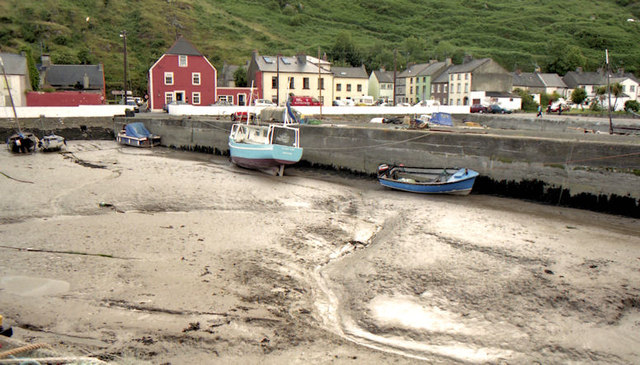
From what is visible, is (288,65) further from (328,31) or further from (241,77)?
(328,31)

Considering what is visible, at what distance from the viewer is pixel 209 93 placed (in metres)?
54.9

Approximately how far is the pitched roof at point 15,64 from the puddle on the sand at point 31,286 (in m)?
47.0

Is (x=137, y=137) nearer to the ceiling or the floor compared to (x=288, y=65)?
nearer to the floor

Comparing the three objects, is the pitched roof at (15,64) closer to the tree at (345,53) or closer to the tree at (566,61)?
the tree at (345,53)

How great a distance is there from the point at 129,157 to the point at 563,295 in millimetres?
26465

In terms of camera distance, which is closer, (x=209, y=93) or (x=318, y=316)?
(x=318, y=316)

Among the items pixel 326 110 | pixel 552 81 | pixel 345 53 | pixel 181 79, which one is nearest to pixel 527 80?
pixel 552 81

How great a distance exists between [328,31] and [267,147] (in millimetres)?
142921

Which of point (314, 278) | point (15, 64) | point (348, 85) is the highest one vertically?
point (15, 64)

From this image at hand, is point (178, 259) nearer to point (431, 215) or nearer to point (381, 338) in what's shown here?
point (381, 338)

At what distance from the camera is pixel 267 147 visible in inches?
953

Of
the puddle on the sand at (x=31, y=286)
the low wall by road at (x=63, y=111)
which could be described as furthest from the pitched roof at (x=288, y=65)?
the puddle on the sand at (x=31, y=286)

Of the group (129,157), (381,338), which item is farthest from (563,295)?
(129,157)

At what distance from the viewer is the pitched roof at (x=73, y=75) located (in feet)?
212
